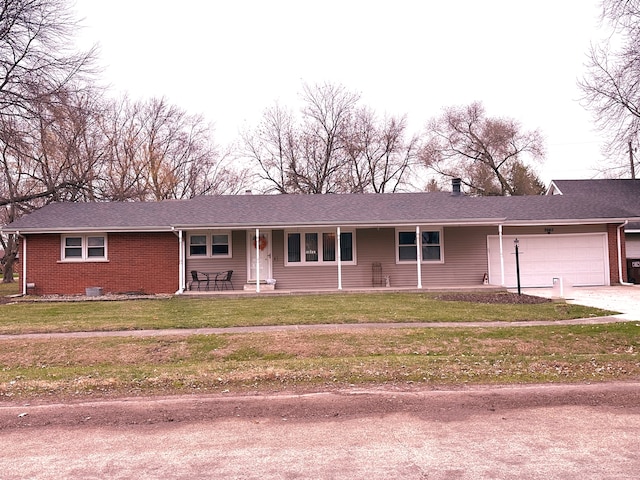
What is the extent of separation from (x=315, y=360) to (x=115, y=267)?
14.3 metres

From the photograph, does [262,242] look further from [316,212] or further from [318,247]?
[316,212]

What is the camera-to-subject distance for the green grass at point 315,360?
7.34 metres

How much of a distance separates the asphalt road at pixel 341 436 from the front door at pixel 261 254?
47.6ft

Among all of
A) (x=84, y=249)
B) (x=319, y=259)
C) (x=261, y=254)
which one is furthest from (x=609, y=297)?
A: (x=84, y=249)

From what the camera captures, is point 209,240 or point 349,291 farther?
point 209,240

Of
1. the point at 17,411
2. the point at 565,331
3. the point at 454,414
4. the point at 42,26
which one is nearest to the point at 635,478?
the point at 454,414

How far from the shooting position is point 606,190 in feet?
89.8

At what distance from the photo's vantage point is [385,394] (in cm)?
668

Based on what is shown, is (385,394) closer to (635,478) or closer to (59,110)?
(635,478)

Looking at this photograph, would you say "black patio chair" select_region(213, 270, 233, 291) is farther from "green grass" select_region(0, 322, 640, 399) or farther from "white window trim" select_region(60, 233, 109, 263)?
"green grass" select_region(0, 322, 640, 399)

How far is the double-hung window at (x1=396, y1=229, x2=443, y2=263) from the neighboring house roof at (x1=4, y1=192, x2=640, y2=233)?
836 millimetres

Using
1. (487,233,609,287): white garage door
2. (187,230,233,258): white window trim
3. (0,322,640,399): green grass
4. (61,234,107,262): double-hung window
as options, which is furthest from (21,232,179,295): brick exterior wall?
(487,233,609,287): white garage door

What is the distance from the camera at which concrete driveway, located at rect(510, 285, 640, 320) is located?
45.5ft

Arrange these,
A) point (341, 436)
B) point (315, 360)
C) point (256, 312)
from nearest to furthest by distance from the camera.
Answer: point (341, 436) < point (315, 360) < point (256, 312)
